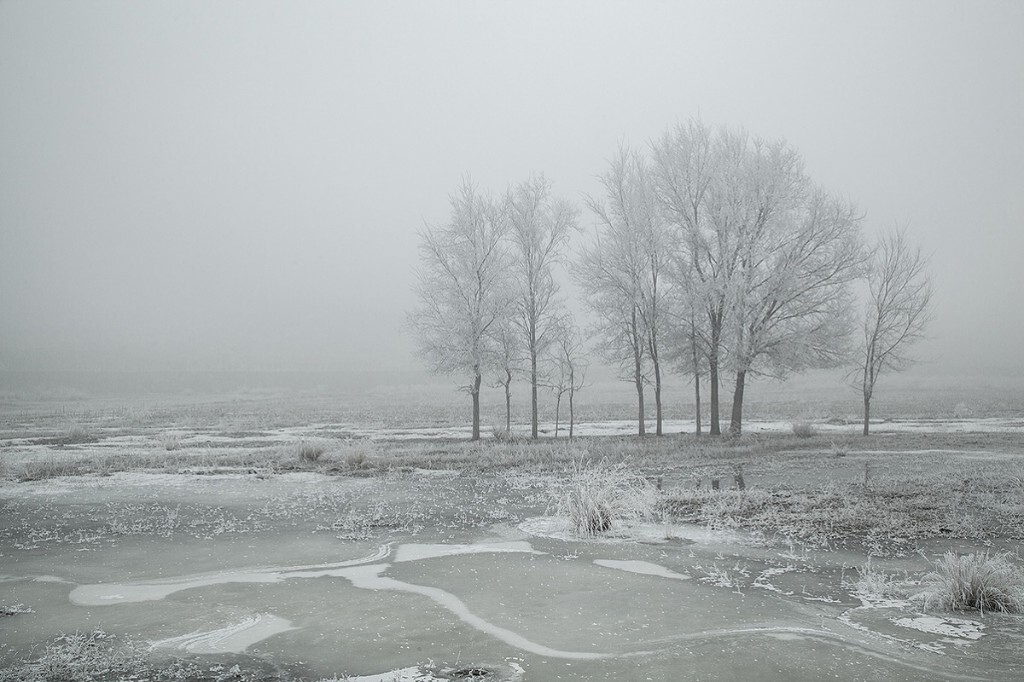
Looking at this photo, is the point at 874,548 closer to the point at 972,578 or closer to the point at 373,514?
the point at 972,578

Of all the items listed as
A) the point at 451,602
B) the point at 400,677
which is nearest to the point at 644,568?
the point at 451,602

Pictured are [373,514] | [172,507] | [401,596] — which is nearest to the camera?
[401,596]

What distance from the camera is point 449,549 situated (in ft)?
33.1

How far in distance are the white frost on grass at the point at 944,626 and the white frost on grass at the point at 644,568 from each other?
250 cm

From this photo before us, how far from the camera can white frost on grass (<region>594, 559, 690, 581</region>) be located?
8469 millimetres

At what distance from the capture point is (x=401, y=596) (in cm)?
779

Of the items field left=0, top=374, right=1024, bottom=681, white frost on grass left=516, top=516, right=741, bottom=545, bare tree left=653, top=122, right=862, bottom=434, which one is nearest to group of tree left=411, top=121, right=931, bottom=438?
bare tree left=653, top=122, right=862, bottom=434

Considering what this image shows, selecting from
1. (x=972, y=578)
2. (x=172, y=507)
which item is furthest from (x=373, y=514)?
(x=972, y=578)

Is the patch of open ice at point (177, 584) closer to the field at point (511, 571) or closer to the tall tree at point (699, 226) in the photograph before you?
the field at point (511, 571)

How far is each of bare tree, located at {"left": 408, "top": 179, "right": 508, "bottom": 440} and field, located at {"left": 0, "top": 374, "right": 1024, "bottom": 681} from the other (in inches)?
409

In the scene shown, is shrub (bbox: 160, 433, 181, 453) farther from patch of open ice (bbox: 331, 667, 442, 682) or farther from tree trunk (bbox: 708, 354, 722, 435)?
patch of open ice (bbox: 331, 667, 442, 682)

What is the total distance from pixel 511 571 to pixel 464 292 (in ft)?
73.3

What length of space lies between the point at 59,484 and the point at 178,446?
10.1 m

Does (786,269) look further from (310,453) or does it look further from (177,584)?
(177,584)
